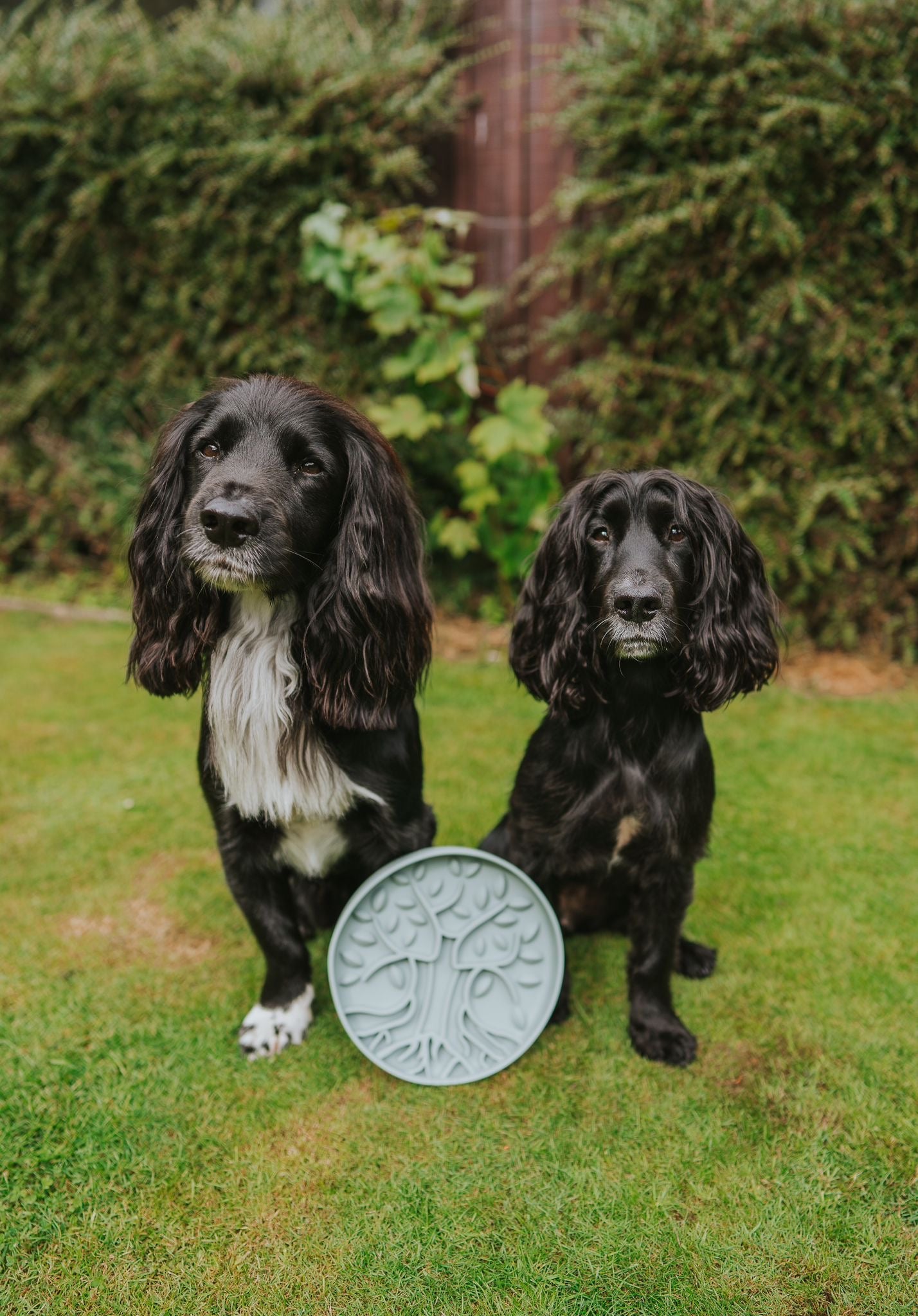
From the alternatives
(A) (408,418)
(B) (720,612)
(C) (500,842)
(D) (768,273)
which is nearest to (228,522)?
(B) (720,612)

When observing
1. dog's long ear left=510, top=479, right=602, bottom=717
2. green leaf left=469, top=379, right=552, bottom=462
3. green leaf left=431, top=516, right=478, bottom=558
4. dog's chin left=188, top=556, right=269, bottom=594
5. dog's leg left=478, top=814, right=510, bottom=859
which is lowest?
green leaf left=431, top=516, right=478, bottom=558

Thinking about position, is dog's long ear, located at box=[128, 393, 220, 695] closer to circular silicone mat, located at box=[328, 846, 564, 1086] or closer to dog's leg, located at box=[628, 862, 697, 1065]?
circular silicone mat, located at box=[328, 846, 564, 1086]

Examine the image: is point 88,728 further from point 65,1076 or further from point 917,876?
point 917,876

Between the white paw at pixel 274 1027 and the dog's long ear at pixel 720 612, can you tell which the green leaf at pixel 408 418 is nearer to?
the dog's long ear at pixel 720 612

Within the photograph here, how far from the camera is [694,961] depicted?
8.81 feet

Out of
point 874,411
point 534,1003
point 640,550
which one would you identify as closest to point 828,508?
point 874,411

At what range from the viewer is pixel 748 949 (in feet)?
9.19

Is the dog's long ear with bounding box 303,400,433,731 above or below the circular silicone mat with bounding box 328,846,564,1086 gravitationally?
above

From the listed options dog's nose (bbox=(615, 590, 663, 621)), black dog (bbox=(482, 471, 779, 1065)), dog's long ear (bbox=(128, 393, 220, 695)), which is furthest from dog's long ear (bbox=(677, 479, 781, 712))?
dog's long ear (bbox=(128, 393, 220, 695))

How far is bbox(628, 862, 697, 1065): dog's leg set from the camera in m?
2.30

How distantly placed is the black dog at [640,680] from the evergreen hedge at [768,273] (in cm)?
263

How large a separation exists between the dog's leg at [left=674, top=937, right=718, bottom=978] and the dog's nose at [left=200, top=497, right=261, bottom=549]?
1.65m

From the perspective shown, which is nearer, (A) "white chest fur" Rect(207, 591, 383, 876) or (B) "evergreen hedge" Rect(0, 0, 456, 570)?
(A) "white chest fur" Rect(207, 591, 383, 876)

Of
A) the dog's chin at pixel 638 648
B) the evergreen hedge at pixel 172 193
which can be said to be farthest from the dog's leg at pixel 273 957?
the evergreen hedge at pixel 172 193
